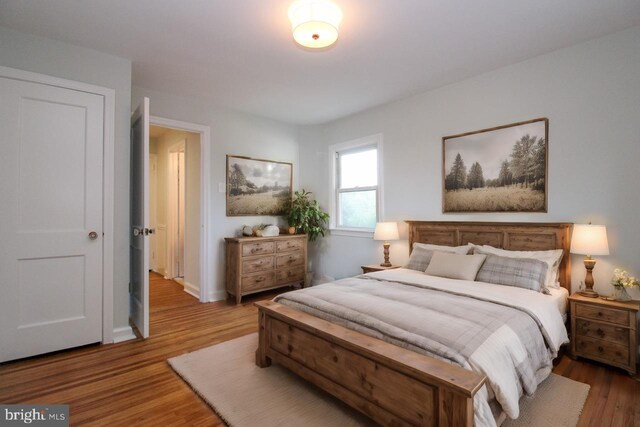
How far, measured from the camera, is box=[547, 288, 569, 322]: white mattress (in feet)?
7.75

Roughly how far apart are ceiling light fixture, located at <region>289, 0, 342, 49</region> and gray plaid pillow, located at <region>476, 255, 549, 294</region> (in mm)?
Result: 2245

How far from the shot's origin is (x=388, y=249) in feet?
12.9

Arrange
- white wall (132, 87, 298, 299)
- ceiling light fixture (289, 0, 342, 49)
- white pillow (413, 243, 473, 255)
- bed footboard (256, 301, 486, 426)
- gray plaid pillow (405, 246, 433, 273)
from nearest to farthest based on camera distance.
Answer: bed footboard (256, 301, 486, 426) < ceiling light fixture (289, 0, 342, 49) < white pillow (413, 243, 473, 255) < gray plaid pillow (405, 246, 433, 273) < white wall (132, 87, 298, 299)

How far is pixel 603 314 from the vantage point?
2.31m

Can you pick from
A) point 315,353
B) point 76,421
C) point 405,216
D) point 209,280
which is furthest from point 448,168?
point 76,421

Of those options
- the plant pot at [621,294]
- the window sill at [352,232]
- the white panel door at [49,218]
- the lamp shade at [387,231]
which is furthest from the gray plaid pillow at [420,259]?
the white panel door at [49,218]

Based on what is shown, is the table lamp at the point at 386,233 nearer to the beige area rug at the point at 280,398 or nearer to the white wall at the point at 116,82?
the beige area rug at the point at 280,398

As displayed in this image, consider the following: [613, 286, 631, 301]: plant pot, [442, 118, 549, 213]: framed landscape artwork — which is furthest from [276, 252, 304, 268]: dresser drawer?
[613, 286, 631, 301]: plant pot

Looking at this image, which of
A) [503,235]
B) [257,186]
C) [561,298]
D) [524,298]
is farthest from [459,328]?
[257,186]

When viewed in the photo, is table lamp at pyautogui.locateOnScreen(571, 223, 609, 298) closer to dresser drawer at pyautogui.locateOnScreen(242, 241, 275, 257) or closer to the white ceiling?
the white ceiling

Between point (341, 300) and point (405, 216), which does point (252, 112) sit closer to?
point (405, 216)

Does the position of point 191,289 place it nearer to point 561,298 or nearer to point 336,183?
point 336,183

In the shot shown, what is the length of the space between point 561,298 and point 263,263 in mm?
3200

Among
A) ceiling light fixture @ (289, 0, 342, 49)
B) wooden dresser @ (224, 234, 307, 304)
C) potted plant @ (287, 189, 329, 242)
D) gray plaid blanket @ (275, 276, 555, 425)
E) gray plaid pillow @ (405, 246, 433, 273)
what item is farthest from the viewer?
potted plant @ (287, 189, 329, 242)
